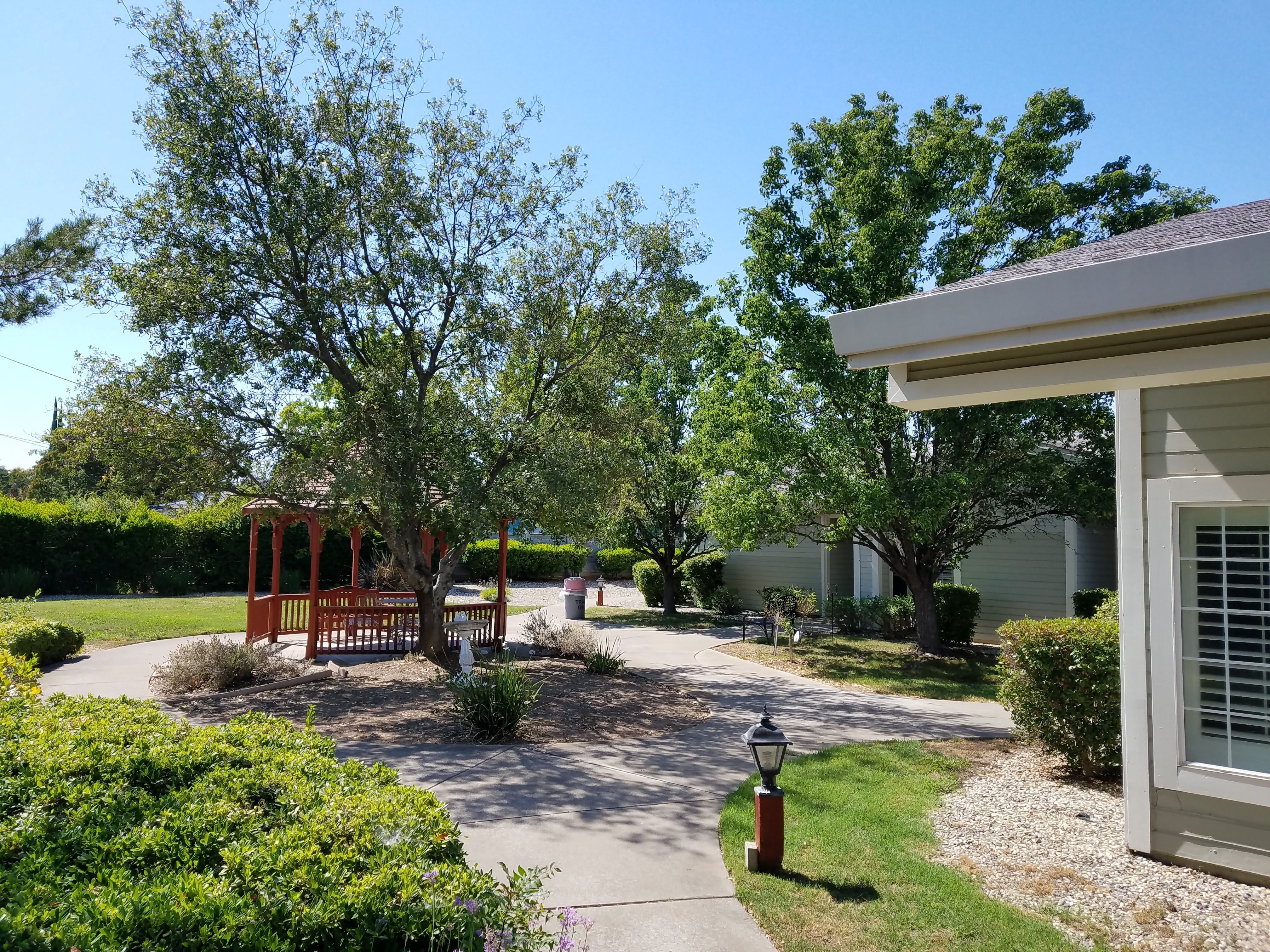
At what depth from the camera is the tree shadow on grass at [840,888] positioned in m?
4.35

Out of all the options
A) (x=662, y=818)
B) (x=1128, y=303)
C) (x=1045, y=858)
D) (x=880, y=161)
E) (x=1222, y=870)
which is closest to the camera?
(x=1128, y=303)

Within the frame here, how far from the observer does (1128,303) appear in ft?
11.2

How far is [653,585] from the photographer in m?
24.5

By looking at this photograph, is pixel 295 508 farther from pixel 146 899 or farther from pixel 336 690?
pixel 146 899

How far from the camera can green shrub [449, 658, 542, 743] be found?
316 inches

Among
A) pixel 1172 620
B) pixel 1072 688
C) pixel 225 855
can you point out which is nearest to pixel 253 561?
pixel 225 855

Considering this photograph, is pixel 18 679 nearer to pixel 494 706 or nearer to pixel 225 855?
pixel 494 706

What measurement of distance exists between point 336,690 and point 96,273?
20.4ft

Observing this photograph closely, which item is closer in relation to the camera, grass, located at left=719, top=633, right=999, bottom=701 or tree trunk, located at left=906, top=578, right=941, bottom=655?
grass, located at left=719, top=633, right=999, bottom=701

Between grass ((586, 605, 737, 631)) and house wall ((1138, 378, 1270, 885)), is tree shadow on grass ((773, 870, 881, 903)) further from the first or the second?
grass ((586, 605, 737, 631))

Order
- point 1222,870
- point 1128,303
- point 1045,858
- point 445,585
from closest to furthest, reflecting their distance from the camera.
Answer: point 1128,303
point 1222,870
point 1045,858
point 445,585

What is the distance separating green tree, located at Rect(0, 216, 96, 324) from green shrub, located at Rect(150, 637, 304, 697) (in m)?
5.80

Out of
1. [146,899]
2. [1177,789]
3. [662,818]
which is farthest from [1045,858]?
[146,899]

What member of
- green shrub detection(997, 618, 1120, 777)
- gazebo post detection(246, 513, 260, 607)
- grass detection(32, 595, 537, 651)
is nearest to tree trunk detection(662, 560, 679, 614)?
grass detection(32, 595, 537, 651)
